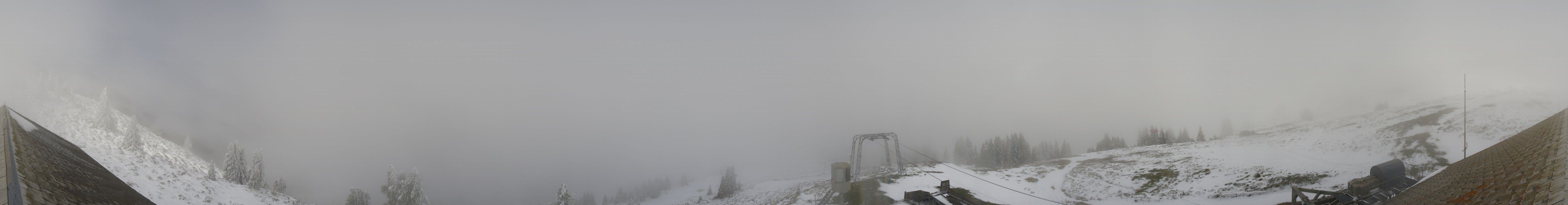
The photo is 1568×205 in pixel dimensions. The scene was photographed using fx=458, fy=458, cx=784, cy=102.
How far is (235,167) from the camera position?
141ft

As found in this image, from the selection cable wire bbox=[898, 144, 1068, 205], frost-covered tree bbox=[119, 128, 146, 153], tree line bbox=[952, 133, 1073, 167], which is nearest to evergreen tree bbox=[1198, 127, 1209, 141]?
tree line bbox=[952, 133, 1073, 167]

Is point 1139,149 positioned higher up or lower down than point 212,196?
lower down

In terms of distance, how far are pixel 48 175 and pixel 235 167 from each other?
55.6 m

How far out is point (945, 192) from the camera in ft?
108

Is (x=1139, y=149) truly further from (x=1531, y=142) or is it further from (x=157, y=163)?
(x=157, y=163)

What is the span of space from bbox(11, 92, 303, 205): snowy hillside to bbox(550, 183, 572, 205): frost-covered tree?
16981 millimetres

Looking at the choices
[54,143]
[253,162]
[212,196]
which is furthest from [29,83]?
[54,143]

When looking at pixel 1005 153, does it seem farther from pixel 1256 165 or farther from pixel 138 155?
pixel 138 155

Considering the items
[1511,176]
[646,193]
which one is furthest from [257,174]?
[646,193]

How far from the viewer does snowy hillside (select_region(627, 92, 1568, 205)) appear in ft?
95.8

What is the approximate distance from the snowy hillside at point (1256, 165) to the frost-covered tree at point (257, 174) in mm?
48779

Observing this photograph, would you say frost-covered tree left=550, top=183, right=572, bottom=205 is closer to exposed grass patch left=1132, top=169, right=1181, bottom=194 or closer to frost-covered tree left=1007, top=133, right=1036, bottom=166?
exposed grass patch left=1132, top=169, right=1181, bottom=194

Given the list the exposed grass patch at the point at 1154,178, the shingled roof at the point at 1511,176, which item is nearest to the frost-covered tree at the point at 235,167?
the shingled roof at the point at 1511,176

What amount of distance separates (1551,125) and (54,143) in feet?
121
